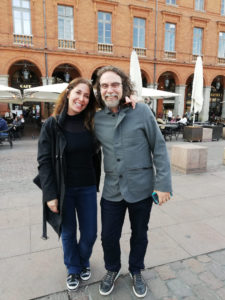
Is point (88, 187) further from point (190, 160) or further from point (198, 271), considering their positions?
point (190, 160)

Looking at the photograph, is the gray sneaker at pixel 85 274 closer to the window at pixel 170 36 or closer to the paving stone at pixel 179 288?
the paving stone at pixel 179 288

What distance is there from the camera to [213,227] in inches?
130

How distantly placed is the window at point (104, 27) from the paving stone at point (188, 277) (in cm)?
1782

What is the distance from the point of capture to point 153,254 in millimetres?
2684

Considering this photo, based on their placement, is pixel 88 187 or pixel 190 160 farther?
pixel 190 160

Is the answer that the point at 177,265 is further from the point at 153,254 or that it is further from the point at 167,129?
the point at 167,129

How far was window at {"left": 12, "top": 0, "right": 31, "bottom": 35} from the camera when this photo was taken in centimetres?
1525

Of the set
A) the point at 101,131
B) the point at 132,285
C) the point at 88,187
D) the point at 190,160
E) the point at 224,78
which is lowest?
the point at 132,285

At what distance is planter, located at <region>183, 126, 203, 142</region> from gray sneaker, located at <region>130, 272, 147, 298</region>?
10330 mm

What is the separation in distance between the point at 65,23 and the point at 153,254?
17.5 metres

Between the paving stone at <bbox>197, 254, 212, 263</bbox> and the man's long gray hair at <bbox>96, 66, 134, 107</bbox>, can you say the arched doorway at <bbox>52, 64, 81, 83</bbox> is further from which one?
the paving stone at <bbox>197, 254, 212, 263</bbox>

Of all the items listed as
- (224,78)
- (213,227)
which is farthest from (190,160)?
(224,78)

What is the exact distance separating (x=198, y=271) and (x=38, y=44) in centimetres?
1697

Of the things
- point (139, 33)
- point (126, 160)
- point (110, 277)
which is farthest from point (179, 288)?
point (139, 33)
